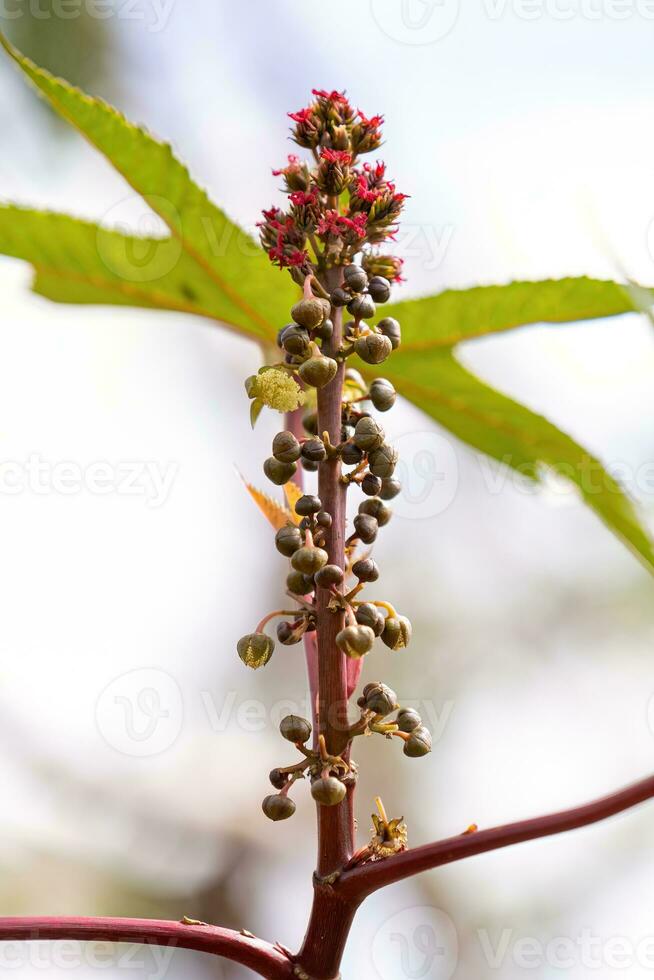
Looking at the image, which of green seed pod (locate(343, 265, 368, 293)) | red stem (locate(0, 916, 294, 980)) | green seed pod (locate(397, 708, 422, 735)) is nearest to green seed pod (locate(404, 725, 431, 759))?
green seed pod (locate(397, 708, 422, 735))

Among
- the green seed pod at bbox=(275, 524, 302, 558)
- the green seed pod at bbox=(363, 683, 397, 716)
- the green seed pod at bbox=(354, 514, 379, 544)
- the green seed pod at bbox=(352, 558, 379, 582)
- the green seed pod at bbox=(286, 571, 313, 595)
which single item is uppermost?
the green seed pod at bbox=(354, 514, 379, 544)

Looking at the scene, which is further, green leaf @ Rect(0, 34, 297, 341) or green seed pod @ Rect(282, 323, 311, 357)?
green leaf @ Rect(0, 34, 297, 341)

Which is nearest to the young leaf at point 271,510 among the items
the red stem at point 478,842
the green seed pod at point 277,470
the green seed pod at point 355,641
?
the green seed pod at point 277,470

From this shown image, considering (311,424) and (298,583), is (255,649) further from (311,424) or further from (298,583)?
(311,424)

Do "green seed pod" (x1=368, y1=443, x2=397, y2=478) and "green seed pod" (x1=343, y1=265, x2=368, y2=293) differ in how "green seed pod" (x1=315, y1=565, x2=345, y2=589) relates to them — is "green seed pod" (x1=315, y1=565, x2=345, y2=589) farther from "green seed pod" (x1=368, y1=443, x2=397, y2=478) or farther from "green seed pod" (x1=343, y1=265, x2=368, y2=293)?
"green seed pod" (x1=343, y1=265, x2=368, y2=293)

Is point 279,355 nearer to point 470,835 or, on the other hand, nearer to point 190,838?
point 470,835

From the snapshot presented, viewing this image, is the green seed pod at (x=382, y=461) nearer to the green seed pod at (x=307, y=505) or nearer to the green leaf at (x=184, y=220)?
the green seed pod at (x=307, y=505)
